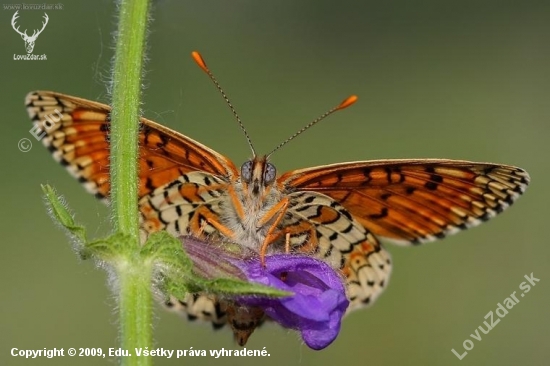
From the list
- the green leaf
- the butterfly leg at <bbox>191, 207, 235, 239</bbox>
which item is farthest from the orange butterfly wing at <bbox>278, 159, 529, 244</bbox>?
the green leaf

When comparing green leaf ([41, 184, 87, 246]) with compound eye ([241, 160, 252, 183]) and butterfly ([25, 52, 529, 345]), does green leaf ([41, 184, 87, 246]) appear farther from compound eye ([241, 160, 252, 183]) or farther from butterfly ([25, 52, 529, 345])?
compound eye ([241, 160, 252, 183])

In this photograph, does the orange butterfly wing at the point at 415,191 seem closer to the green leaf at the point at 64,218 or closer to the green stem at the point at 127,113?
the green stem at the point at 127,113

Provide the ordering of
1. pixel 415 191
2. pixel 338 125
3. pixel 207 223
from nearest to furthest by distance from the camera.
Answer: pixel 207 223 < pixel 415 191 < pixel 338 125

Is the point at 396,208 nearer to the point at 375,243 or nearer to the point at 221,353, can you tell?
the point at 375,243

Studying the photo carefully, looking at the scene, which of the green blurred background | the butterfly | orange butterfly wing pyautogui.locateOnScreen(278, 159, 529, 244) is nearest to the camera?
the butterfly

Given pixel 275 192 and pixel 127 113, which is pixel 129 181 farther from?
pixel 275 192

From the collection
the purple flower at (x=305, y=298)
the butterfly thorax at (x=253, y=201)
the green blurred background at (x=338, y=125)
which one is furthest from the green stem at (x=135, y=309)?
the green blurred background at (x=338, y=125)

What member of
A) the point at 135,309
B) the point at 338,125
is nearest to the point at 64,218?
the point at 135,309
